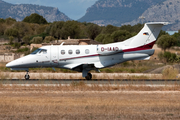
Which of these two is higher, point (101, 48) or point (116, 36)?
point (116, 36)

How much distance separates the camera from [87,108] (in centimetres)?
1239

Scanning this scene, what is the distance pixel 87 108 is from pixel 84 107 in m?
0.27

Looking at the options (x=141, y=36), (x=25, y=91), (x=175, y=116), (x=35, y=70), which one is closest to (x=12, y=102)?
(x=25, y=91)

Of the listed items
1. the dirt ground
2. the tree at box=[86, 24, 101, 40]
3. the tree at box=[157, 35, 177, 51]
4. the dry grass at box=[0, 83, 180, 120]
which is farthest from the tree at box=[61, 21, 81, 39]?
the dirt ground

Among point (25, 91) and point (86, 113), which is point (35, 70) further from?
point (86, 113)

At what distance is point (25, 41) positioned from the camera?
9950 centimetres

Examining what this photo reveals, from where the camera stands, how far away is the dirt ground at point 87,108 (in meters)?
10.9

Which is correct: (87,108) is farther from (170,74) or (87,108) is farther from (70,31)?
(70,31)

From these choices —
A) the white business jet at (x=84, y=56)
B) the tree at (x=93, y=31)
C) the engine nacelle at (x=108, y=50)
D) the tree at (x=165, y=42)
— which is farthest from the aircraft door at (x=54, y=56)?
the tree at (x=93, y=31)

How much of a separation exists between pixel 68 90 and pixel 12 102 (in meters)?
5.24

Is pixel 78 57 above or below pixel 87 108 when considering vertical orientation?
above

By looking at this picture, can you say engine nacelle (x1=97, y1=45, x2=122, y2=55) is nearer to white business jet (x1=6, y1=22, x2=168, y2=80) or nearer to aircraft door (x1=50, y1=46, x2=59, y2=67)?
white business jet (x1=6, y1=22, x2=168, y2=80)

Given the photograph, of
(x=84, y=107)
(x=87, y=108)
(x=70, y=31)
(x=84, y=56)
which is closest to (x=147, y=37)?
(x=84, y=56)

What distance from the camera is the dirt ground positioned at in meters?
10.9
